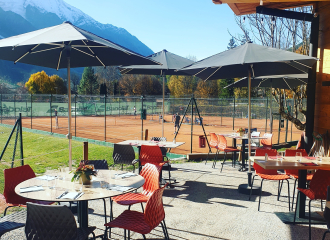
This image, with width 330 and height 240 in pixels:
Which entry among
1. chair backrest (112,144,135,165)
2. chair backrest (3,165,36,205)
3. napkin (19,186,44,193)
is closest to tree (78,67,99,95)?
chair backrest (112,144,135,165)

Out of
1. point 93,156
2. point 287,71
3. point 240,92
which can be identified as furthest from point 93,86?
point 287,71

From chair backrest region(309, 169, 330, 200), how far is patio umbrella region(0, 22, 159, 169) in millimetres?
3306

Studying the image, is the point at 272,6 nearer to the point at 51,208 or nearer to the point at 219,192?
the point at 219,192

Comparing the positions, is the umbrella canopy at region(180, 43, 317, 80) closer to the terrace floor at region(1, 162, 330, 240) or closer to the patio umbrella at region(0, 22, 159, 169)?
the patio umbrella at region(0, 22, 159, 169)

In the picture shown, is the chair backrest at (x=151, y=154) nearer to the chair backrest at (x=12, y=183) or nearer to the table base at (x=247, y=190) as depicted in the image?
the table base at (x=247, y=190)

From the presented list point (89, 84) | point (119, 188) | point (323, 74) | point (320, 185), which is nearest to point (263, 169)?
point (320, 185)

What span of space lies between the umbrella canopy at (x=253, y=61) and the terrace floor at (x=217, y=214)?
8.63 feet

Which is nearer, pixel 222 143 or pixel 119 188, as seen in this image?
pixel 119 188

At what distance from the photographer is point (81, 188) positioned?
3613 millimetres

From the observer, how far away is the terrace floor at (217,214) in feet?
14.2

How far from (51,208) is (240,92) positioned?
136 feet

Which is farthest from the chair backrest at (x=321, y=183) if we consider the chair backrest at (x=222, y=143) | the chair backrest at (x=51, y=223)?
the chair backrest at (x=222, y=143)

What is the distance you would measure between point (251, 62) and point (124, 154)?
3556mm

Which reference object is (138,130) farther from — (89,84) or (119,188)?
(89,84)
